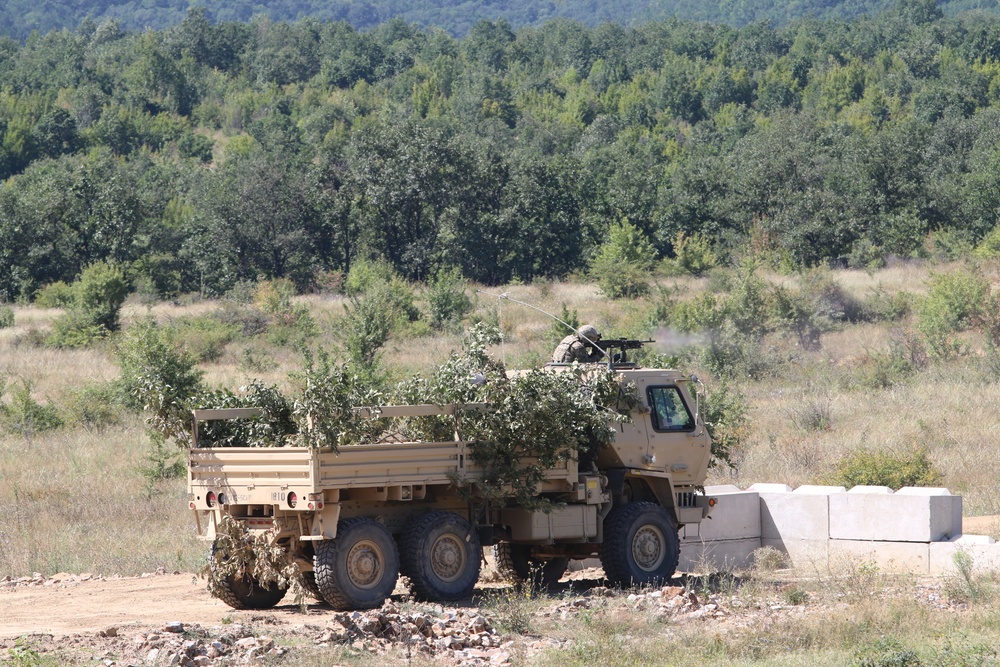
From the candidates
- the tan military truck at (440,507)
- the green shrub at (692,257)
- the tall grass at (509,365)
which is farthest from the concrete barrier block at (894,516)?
the green shrub at (692,257)

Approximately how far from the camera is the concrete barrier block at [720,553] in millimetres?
15367

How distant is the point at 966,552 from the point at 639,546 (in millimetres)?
3492

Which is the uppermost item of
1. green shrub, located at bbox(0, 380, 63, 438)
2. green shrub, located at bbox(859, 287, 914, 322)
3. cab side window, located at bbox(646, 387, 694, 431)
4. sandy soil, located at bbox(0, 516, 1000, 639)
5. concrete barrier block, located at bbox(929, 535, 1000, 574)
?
green shrub, located at bbox(859, 287, 914, 322)

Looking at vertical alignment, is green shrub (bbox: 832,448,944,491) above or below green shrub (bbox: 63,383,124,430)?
below

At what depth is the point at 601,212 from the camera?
5766 cm

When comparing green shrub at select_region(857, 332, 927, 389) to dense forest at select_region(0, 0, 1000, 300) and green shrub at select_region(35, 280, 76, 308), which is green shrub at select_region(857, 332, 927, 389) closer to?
dense forest at select_region(0, 0, 1000, 300)

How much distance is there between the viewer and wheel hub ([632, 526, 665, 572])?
13.3 m

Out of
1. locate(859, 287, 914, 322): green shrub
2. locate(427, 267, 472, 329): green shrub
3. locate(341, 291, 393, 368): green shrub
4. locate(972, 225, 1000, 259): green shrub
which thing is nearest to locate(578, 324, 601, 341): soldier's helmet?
locate(341, 291, 393, 368): green shrub

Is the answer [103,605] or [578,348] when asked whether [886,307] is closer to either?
[578,348]

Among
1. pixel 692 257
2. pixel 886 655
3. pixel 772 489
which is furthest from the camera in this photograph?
pixel 692 257

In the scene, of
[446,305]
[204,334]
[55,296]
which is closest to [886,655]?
[204,334]

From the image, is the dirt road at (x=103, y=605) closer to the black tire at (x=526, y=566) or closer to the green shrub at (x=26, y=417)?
the black tire at (x=526, y=566)

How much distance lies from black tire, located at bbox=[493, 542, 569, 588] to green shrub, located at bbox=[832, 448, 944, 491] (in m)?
5.88

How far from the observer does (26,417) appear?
82.1ft
